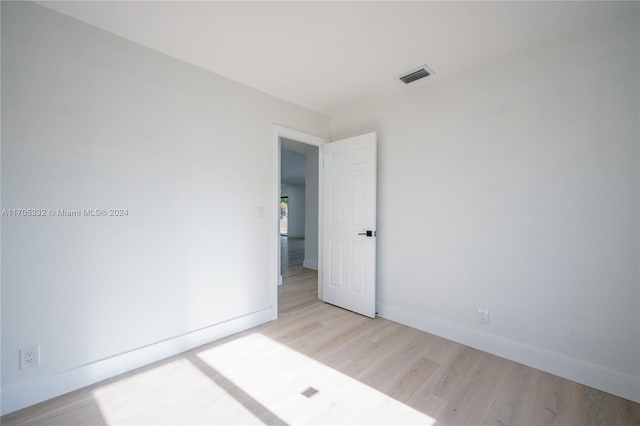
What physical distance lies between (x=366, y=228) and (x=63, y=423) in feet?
9.17

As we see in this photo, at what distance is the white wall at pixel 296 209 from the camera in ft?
41.9

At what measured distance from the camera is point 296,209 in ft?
43.0

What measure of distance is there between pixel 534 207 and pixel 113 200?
10.8ft

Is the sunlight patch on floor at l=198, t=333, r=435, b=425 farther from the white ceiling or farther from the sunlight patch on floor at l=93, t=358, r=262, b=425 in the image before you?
the white ceiling

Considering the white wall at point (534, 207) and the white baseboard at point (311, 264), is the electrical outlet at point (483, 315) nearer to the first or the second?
the white wall at point (534, 207)

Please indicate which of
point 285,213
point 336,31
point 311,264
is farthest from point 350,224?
point 285,213

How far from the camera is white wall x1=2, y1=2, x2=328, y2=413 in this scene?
172 cm

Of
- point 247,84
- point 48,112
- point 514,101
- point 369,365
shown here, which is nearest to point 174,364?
point 369,365

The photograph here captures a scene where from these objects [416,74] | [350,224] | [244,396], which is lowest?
[244,396]

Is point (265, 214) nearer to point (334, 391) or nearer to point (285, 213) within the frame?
point (334, 391)

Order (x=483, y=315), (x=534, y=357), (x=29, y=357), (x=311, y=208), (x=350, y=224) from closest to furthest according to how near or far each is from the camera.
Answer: (x=29, y=357), (x=534, y=357), (x=483, y=315), (x=350, y=224), (x=311, y=208)

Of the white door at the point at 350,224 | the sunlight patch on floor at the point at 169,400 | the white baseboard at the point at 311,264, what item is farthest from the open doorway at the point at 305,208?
the sunlight patch on floor at the point at 169,400

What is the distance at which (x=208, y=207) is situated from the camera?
2.60 metres

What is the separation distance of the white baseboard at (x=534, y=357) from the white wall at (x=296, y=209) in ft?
32.6
